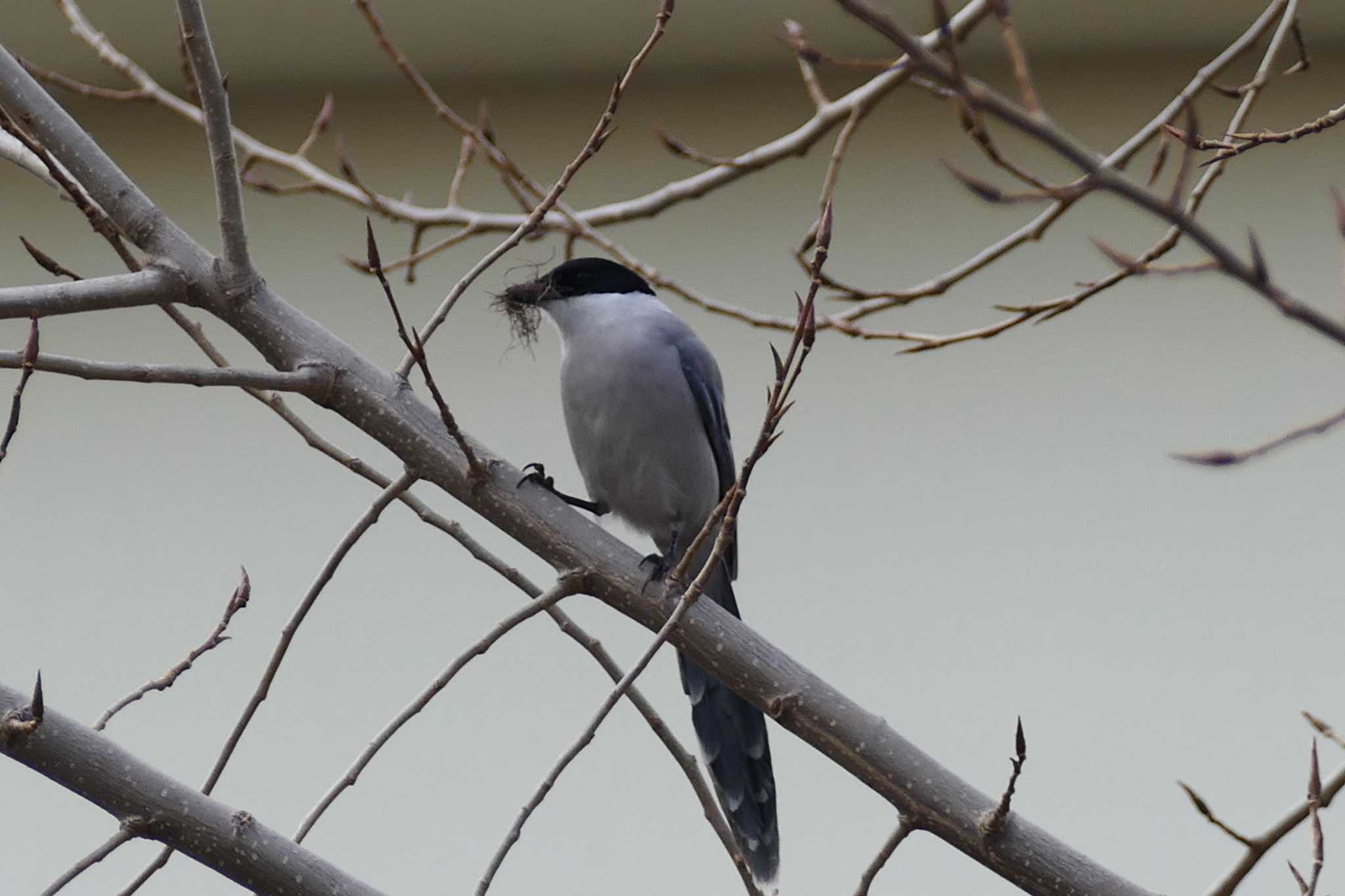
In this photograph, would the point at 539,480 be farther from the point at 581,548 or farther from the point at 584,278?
the point at 584,278

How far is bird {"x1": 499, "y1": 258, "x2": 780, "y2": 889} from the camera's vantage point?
1946mm

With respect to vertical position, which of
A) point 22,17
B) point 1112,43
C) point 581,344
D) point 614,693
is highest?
point 1112,43

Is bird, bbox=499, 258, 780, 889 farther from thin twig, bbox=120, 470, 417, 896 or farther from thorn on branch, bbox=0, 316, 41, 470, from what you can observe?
thorn on branch, bbox=0, 316, 41, 470

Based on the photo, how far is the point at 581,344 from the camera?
1994mm

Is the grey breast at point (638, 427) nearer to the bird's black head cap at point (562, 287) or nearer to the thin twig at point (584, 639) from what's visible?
the bird's black head cap at point (562, 287)

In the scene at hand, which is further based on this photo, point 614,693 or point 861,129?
point 861,129

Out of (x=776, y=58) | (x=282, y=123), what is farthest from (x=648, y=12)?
(x=282, y=123)

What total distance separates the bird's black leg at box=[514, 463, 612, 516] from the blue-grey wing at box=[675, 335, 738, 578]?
0.61 ft

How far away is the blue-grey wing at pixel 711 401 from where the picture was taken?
6.62ft

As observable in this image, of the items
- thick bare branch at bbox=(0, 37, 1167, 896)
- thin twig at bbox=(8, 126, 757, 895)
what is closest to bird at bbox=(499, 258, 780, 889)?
thin twig at bbox=(8, 126, 757, 895)

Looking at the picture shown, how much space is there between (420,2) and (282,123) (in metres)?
0.57

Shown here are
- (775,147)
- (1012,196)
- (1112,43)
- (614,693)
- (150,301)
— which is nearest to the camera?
(1012,196)

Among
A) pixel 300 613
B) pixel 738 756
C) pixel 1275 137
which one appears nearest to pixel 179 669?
pixel 300 613

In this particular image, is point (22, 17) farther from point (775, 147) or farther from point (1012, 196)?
point (1012, 196)
